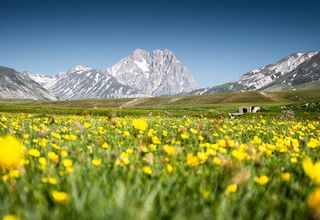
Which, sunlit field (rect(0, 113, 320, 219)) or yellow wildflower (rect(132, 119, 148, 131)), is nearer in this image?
sunlit field (rect(0, 113, 320, 219))

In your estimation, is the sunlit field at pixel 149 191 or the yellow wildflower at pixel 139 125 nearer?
the sunlit field at pixel 149 191

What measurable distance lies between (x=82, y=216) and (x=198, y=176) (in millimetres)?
1662

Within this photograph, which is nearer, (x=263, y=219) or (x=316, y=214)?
(x=316, y=214)

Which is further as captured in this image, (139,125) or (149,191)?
(139,125)

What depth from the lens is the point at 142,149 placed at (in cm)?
397

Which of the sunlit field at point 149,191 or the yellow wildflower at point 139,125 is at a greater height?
the yellow wildflower at point 139,125

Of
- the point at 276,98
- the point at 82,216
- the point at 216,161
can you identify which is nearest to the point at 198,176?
the point at 216,161

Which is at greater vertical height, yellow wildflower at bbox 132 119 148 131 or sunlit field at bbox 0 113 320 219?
yellow wildflower at bbox 132 119 148 131

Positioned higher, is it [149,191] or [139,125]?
[139,125]

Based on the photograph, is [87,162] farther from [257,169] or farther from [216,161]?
[257,169]

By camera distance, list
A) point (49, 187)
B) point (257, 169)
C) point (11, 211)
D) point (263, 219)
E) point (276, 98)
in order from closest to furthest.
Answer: point (11, 211)
point (263, 219)
point (49, 187)
point (257, 169)
point (276, 98)

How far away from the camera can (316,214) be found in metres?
2.10

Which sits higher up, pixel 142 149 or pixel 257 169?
pixel 142 149

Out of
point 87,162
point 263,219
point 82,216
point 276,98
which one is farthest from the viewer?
point 276,98
